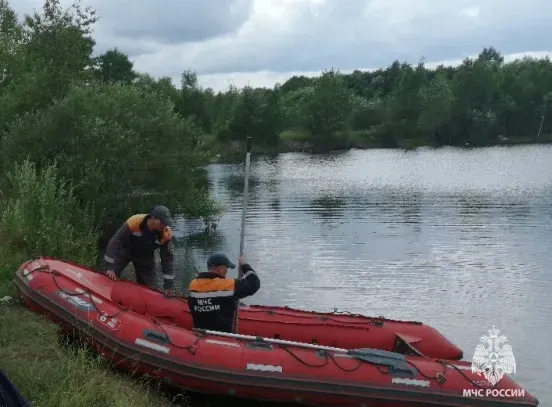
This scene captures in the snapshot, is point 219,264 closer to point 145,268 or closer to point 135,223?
point 135,223

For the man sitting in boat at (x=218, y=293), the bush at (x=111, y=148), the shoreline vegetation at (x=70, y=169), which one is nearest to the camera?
the shoreline vegetation at (x=70, y=169)

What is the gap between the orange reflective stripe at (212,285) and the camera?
7.70m

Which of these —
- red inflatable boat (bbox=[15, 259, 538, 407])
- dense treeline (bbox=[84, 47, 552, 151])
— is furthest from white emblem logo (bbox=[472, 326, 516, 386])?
dense treeline (bbox=[84, 47, 552, 151])

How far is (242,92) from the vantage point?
212 ft

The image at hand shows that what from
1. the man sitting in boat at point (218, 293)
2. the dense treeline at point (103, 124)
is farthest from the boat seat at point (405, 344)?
the dense treeline at point (103, 124)

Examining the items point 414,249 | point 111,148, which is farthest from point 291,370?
point 111,148

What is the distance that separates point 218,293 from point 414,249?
436 inches

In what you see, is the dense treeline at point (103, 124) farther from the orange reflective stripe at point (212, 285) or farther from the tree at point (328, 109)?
the orange reflective stripe at point (212, 285)

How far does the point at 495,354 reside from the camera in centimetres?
1046

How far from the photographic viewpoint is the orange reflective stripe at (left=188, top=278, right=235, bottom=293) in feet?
25.3

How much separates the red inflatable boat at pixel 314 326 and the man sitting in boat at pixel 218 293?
86 cm

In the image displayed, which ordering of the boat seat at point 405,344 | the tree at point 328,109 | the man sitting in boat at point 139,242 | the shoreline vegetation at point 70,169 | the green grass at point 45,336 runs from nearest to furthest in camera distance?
the green grass at point 45,336
the shoreline vegetation at point 70,169
the boat seat at point 405,344
the man sitting in boat at point 139,242
the tree at point 328,109

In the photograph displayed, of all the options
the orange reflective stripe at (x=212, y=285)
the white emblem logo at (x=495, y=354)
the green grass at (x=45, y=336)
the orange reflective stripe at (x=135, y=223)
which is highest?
the orange reflective stripe at (x=135, y=223)

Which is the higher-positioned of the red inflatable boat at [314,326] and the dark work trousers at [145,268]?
the dark work trousers at [145,268]
